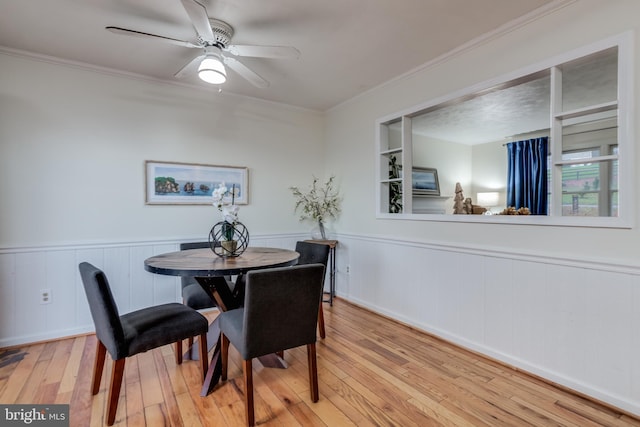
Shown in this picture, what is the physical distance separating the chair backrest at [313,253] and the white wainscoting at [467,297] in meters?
0.83

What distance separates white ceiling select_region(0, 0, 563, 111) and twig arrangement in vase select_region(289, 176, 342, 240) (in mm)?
1514

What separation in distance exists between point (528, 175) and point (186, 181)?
207 inches

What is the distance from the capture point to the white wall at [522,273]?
1.79 meters

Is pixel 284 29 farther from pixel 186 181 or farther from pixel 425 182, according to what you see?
pixel 425 182

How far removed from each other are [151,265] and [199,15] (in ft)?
4.85

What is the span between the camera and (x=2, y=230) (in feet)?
8.43

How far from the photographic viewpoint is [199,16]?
170cm

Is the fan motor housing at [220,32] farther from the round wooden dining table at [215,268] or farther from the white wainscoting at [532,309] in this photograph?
the white wainscoting at [532,309]

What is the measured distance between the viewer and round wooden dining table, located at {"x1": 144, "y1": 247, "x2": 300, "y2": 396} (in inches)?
72.4

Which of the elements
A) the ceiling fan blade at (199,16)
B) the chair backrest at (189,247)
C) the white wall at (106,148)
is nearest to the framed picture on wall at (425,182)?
the white wall at (106,148)

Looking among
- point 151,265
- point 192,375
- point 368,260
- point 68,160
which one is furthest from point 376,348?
point 68,160

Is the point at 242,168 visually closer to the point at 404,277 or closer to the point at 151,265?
the point at 151,265

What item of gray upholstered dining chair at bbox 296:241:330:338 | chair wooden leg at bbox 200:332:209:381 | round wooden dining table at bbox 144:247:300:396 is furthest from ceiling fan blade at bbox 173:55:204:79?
chair wooden leg at bbox 200:332:209:381

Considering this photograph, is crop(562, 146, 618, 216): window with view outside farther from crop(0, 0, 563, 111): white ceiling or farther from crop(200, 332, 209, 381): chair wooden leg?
crop(200, 332, 209, 381): chair wooden leg
